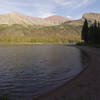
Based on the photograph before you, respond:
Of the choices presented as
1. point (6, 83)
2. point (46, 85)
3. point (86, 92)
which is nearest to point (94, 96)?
point (86, 92)

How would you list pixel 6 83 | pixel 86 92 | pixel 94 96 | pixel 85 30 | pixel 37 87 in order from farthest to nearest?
pixel 85 30
pixel 6 83
pixel 37 87
pixel 86 92
pixel 94 96

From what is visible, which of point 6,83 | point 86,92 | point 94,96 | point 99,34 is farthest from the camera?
point 99,34

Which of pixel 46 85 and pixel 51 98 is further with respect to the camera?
pixel 46 85

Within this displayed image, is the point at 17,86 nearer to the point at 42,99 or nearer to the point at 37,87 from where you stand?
the point at 37,87

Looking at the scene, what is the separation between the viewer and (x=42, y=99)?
11.4 meters

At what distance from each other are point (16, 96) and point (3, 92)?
1969 mm

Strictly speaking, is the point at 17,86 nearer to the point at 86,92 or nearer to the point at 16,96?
the point at 16,96

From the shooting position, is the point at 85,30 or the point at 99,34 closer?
the point at 99,34

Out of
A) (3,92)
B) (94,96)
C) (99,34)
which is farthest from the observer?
(99,34)

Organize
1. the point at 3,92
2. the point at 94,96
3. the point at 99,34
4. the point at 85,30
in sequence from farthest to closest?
the point at 85,30 → the point at 99,34 → the point at 3,92 → the point at 94,96

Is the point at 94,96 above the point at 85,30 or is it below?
below

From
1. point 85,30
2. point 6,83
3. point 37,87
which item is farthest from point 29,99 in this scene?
point 85,30

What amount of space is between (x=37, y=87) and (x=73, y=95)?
5.69 m

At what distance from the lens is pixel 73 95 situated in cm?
1156
